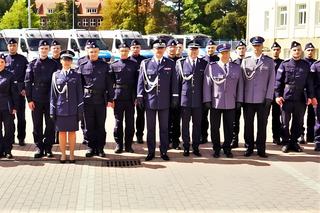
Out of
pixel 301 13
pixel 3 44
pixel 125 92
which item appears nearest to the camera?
pixel 125 92

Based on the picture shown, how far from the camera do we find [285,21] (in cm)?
4459

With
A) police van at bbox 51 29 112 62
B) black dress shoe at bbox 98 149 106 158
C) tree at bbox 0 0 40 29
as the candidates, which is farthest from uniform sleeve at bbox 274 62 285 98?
tree at bbox 0 0 40 29

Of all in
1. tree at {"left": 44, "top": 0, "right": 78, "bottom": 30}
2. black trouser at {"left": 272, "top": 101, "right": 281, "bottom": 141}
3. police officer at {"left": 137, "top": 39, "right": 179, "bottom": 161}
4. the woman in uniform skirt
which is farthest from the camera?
tree at {"left": 44, "top": 0, "right": 78, "bottom": 30}

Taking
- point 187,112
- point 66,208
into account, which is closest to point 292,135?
point 187,112

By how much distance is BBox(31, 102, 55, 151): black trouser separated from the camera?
29.2 feet

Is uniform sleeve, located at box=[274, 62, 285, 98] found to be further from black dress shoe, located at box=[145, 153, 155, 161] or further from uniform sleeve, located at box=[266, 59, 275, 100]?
black dress shoe, located at box=[145, 153, 155, 161]

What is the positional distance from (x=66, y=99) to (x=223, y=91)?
265 centimetres

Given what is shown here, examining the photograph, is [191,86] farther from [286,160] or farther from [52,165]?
[52,165]

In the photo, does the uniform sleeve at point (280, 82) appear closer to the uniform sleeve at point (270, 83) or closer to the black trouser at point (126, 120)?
the uniform sleeve at point (270, 83)

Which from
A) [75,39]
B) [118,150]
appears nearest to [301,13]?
[75,39]

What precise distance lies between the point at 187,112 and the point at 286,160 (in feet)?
6.21

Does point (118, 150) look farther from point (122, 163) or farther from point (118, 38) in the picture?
point (118, 38)

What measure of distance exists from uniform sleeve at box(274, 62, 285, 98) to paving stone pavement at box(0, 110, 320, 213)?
1184 mm

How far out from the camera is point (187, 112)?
9.04m
